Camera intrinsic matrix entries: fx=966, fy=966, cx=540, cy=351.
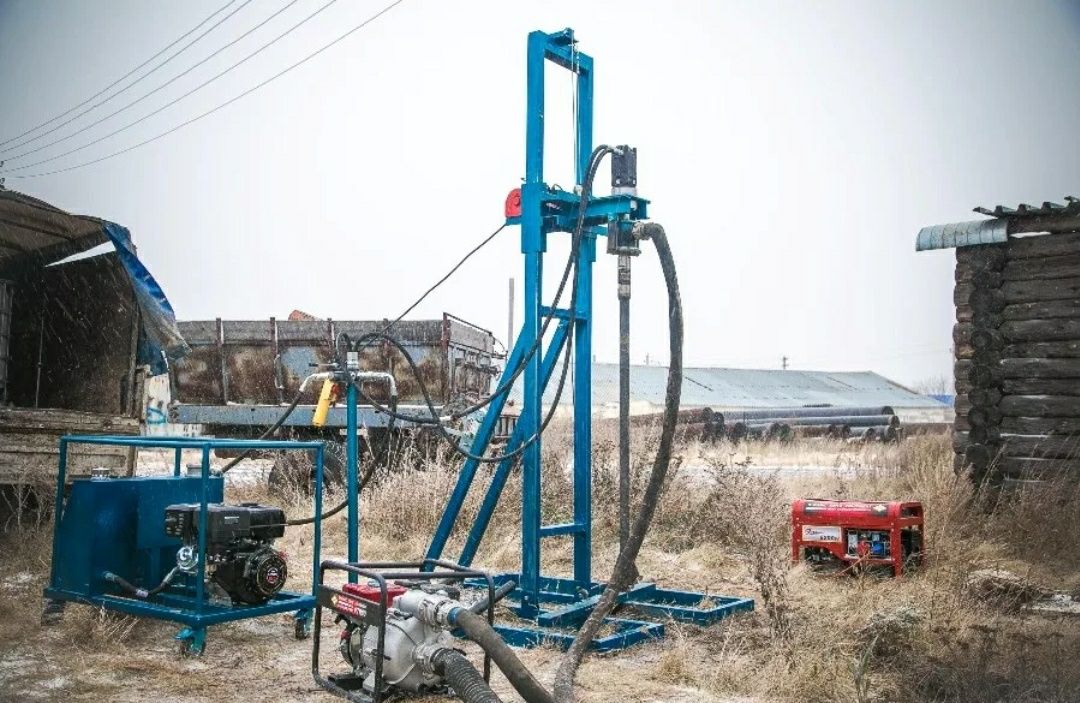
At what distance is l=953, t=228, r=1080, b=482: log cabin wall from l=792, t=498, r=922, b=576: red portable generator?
2.47 metres

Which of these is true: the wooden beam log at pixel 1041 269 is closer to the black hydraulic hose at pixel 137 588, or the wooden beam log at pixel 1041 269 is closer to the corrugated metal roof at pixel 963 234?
the corrugated metal roof at pixel 963 234

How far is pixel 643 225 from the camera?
5242 millimetres

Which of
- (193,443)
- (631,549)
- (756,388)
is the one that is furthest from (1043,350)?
(756,388)

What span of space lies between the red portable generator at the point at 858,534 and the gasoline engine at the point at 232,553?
13.3ft

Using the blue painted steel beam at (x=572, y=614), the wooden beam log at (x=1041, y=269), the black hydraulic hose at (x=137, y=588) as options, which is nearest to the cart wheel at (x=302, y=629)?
the black hydraulic hose at (x=137, y=588)

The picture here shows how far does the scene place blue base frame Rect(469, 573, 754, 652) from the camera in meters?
5.38

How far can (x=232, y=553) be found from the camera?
5516 mm

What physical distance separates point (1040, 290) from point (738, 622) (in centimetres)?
558

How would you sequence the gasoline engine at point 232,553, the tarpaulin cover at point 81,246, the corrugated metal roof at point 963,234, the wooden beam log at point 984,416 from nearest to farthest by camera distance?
the gasoline engine at point 232,553 < the tarpaulin cover at point 81,246 < the corrugated metal roof at point 963,234 < the wooden beam log at point 984,416

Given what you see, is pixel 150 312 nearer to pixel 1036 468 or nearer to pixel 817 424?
pixel 1036 468

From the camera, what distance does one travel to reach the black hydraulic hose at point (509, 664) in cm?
379

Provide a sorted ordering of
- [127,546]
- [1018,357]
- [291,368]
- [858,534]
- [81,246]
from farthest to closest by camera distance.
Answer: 1. [291,368]
2. [1018,357]
3. [81,246]
4. [858,534]
5. [127,546]

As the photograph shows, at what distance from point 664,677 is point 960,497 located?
17.9 ft

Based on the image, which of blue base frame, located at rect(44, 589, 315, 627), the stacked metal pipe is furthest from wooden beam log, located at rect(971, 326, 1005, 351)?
the stacked metal pipe
